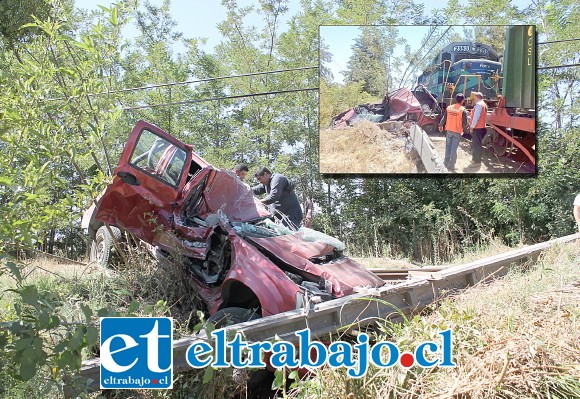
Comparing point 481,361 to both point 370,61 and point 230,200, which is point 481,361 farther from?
point 370,61

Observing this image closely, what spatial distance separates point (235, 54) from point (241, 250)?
53.2 ft

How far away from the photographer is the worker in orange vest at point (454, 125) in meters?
10.4

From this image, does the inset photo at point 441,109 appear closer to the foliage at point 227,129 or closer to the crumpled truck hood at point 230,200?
the foliage at point 227,129

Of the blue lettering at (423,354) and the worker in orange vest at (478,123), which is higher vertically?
the worker in orange vest at (478,123)

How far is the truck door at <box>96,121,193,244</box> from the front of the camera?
19.1ft

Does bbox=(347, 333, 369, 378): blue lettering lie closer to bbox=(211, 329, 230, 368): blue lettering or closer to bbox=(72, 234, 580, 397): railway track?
bbox=(72, 234, 580, 397): railway track

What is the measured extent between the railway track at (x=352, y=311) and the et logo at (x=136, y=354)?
0.32 feet

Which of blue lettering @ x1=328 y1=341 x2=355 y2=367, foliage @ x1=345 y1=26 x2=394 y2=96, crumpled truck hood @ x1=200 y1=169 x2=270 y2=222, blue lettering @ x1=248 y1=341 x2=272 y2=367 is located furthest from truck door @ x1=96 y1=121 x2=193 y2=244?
foliage @ x1=345 y1=26 x2=394 y2=96

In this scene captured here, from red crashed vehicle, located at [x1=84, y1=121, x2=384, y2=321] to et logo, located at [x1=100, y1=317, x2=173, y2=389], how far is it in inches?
46.6

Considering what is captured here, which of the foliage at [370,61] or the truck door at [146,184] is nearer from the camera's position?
the truck door at [146,184]

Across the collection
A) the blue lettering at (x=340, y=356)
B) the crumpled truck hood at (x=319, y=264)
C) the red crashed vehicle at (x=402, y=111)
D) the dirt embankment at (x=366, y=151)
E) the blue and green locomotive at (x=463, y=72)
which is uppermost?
the blue and green locomotive at (x=463, y=72)

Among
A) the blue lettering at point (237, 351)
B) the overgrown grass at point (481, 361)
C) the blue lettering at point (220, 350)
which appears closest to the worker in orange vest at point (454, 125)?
the overgrown grass at point (481, 361)

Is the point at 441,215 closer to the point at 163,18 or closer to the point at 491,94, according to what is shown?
the point at 491,94

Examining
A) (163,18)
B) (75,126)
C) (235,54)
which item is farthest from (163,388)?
(163,18)
